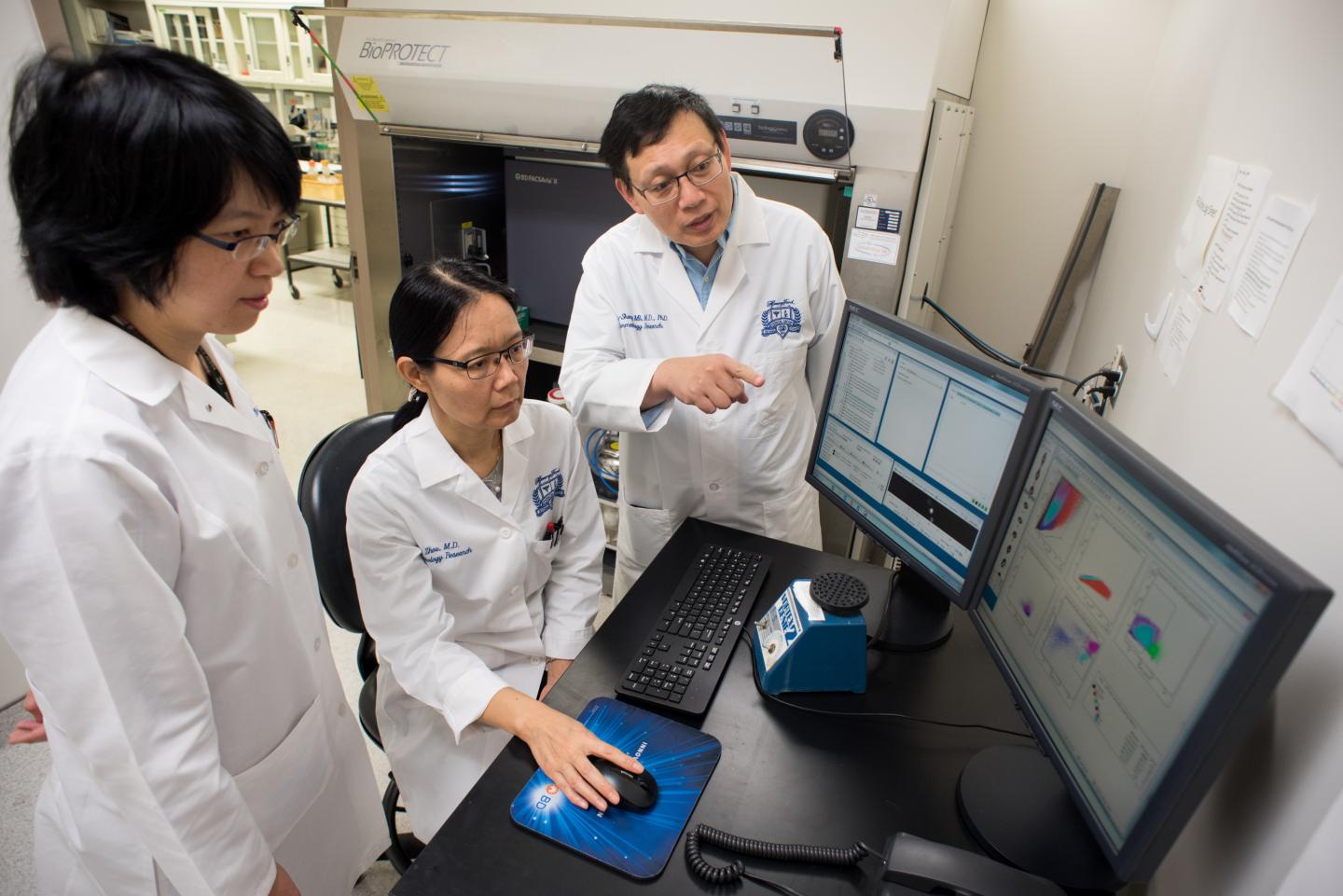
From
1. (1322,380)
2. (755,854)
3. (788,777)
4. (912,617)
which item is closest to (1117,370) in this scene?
(912,617)

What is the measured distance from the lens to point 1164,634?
0.57 metres

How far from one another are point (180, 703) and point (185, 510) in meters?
0.21

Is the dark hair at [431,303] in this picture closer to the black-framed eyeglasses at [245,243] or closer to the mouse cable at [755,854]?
the black-framed eyeglasses at [245,243]

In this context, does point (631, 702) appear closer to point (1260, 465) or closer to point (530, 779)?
point (530, 779)

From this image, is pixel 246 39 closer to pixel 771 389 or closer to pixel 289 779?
pixel 771 389

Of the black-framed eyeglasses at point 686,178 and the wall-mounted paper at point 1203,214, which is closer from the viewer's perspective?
the wall-mounted paper at point 1203,214

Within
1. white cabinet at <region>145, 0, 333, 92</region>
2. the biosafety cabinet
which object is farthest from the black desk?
white cabinet at <region>145, 0, 333, 92</region>

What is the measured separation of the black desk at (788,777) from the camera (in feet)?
2.33

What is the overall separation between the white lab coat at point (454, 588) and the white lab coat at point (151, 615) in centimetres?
12

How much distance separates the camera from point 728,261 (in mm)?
1385

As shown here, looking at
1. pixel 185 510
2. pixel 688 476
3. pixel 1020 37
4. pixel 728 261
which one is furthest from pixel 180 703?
pixel 1020 37

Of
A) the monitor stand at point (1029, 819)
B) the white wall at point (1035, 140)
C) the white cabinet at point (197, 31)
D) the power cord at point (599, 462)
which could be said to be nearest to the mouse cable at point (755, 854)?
the monitor stand at point (1029, 819)

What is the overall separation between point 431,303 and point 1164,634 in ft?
3.20

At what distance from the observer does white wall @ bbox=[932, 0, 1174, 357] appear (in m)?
1.98
